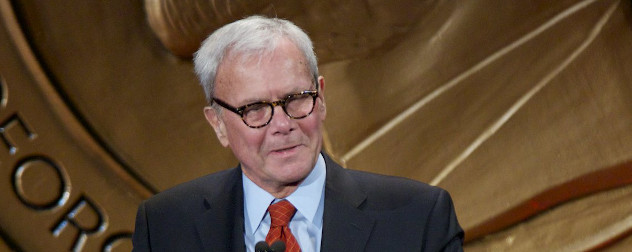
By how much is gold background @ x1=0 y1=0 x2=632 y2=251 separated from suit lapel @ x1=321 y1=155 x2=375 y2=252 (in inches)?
24.6

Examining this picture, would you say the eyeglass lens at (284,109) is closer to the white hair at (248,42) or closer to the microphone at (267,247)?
the white hair at (248,42)

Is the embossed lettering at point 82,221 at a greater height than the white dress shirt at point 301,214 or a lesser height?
lesser

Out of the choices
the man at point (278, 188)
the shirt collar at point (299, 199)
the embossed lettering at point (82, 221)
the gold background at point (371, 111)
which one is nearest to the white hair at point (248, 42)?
the man at point (278, 188)

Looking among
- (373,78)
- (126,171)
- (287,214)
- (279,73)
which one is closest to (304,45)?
(279,73)

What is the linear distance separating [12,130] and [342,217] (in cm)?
89

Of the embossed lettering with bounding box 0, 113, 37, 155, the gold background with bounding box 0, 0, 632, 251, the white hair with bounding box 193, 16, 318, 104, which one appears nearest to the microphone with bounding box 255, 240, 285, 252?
the white hair with bounding box 193, 16, 318, 104

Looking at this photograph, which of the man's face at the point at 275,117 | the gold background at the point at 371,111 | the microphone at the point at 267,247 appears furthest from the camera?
the gold background at the point at 371,111

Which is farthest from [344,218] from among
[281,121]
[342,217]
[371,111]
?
[371,111]

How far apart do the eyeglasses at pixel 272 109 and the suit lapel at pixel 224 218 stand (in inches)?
5.8

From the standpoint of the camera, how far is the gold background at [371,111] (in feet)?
5.27

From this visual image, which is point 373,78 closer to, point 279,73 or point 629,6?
point 629,6

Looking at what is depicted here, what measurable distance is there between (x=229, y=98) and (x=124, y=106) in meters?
0.77

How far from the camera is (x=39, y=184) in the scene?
1664 millimetres

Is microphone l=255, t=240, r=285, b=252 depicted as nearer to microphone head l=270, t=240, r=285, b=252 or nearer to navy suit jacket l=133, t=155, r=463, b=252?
microphone head l=270, t=240, r=285, b=252
